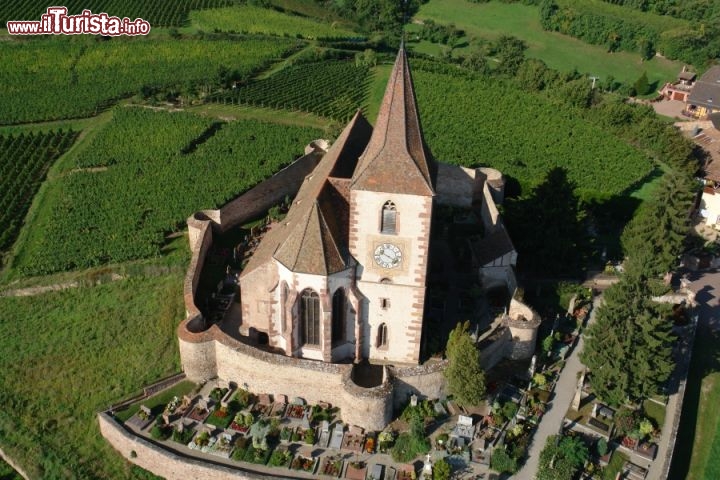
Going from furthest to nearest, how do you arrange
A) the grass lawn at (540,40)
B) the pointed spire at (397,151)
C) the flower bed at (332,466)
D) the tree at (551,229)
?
1. the grass lawn at (540,40)
2. the tree at (551,229)
3. the flower bed at (332,466)
4. the pointed spire at (397,151)

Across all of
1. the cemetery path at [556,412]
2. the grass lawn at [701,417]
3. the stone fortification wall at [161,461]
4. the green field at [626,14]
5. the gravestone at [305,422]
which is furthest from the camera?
the green field at [626,14]

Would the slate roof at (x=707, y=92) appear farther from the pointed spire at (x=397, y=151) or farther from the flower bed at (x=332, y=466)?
the flower bed at (x=332, y=466)

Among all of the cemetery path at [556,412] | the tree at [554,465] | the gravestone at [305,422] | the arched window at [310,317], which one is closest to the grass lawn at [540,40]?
the cemetery path at [556,412]

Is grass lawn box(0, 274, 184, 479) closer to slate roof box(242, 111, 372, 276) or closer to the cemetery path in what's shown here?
slate roof box(242, 111, 372, 276)

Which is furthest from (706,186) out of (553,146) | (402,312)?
(402,312)

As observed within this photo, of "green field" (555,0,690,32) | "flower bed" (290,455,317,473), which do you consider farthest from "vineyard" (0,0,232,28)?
"flower bed" (290,455,317,473)

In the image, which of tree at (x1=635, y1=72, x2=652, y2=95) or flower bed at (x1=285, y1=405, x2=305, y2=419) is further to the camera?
tree at (x1=635, y1=72, x2=652, y2=95)

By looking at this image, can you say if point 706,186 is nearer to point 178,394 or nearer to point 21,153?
point 178,394
